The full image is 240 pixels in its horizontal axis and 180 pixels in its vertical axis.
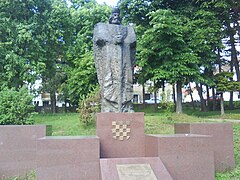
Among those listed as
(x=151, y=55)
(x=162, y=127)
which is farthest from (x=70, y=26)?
(x=162, y=127)

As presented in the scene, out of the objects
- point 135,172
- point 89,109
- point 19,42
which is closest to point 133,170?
point 135,172

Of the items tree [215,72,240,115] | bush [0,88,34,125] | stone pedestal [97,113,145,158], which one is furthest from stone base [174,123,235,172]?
tree [215,72,240,115]

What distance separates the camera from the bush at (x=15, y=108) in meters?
8.32

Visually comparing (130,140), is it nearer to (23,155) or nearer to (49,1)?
(23,155)

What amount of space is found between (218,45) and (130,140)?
12389 millimetres

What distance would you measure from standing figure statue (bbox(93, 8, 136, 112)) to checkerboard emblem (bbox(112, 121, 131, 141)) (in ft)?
2.00

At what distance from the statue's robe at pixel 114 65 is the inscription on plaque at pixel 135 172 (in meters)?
2.19

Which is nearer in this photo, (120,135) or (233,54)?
(120,135)

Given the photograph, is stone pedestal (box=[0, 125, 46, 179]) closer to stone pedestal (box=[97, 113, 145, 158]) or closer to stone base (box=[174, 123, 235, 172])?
stone pedestal (box=[97, 113, 145, 158])

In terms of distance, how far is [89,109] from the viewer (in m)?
11.4

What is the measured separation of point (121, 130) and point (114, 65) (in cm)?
178

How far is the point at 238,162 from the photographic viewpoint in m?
7.18

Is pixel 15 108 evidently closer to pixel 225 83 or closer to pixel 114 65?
pixel 114 65

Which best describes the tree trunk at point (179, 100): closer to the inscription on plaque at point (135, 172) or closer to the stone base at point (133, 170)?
the stone base at point (133, 170)
